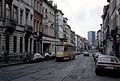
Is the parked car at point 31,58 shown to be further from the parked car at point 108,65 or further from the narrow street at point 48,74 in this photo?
the parked car at point 108,65

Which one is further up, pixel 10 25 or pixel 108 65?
pixel 10 25

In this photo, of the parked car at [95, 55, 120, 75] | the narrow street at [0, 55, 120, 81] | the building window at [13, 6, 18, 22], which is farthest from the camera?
the building window at [13, 6, 18, 22]

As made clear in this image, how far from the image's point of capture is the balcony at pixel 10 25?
37553 millimetres

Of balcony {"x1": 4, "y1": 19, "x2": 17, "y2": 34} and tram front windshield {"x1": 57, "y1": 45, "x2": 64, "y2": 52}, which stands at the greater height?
balcony {"x1": 4, "y1": 19, "x2": 17, "y2": 34}

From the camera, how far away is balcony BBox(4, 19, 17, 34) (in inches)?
1478

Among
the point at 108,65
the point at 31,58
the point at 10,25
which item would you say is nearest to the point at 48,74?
the point at 108,65

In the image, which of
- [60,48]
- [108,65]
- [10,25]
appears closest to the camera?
[108,65]

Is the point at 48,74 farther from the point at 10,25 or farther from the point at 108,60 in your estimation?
the point at 10,25

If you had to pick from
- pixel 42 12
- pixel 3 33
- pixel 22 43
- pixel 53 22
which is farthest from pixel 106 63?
pixel 53 22

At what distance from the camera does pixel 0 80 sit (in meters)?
15.6

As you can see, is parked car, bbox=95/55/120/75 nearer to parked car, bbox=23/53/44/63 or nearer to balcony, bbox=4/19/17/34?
parked car, bbox=23/53/44/63

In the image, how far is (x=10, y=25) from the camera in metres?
38.4

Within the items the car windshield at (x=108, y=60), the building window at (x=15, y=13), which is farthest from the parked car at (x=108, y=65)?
the building window at (x=15, y=13)

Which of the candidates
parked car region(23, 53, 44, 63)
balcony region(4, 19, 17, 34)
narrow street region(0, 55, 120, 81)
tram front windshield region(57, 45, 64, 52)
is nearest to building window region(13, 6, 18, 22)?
balcony region(4, 19, 17, 34)
